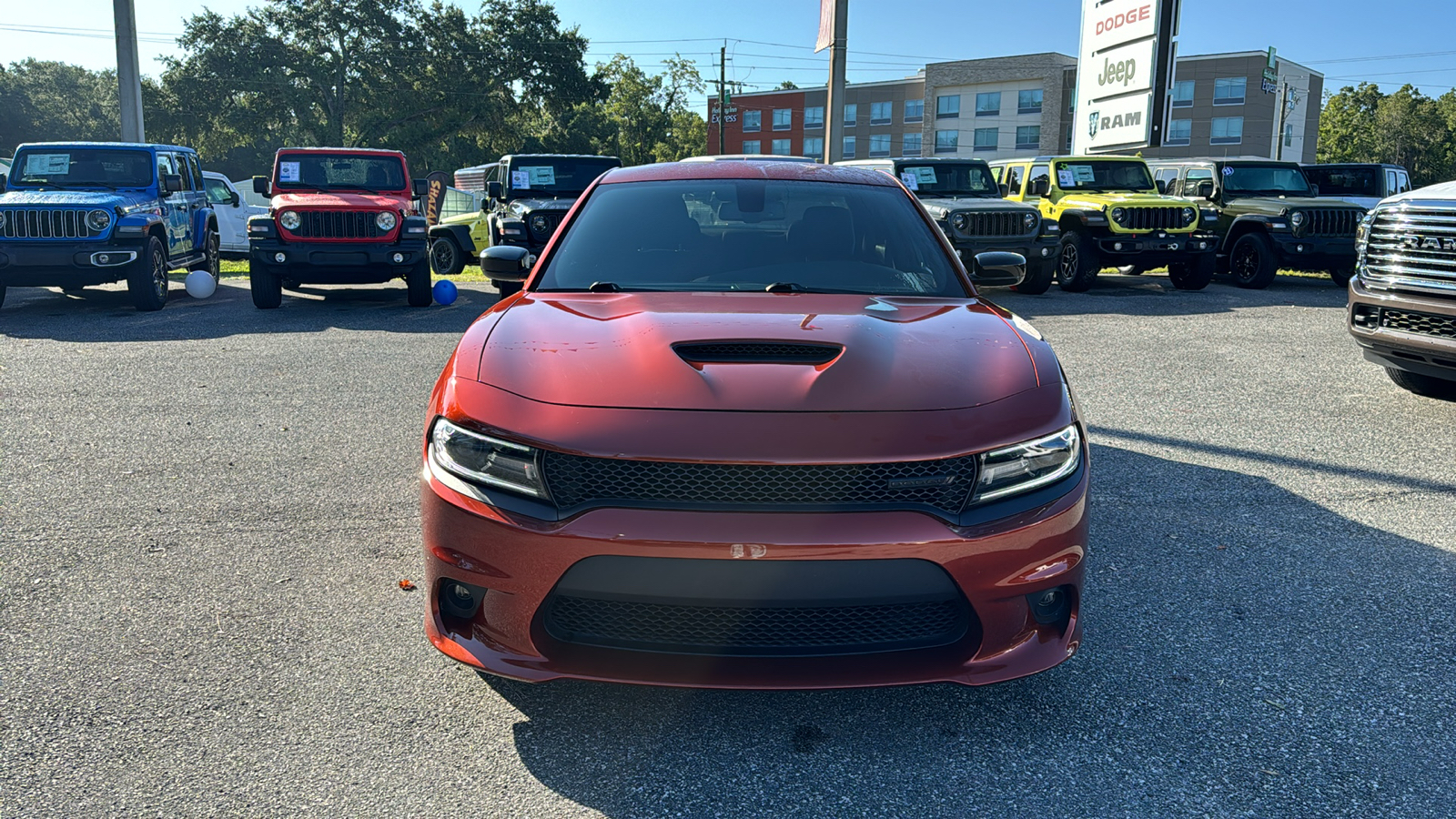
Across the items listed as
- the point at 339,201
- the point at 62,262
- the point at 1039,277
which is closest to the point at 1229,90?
A: the point at 1039,277

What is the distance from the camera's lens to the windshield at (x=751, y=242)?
11.8 ft

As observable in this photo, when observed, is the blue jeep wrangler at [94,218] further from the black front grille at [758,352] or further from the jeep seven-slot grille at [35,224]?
the black front grille at [758,352]

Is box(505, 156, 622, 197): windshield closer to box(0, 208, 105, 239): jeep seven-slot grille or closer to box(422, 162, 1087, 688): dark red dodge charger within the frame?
box(0, 208, 105, 239): jeep seven-slot grille

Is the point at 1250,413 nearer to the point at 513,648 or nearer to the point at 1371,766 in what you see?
the point at 1371,766

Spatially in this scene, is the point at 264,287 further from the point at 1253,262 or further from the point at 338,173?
the point at 1253,262

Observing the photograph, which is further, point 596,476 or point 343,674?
point 343,674

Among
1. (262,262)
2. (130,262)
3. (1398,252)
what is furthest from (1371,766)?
(130,262)

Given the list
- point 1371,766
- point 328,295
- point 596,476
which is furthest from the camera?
point 328,295

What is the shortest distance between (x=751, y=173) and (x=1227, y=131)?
250 feet

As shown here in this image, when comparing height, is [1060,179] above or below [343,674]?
above

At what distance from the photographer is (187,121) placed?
43.8 m

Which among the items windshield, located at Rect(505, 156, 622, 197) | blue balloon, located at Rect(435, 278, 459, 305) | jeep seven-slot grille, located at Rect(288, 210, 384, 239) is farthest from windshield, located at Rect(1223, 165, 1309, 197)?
jeep seven-slot grille, located at Rect(288, 210, 384, 239)

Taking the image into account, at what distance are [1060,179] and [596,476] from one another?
1458cm

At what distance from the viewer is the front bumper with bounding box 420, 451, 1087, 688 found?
2297 millimetres
